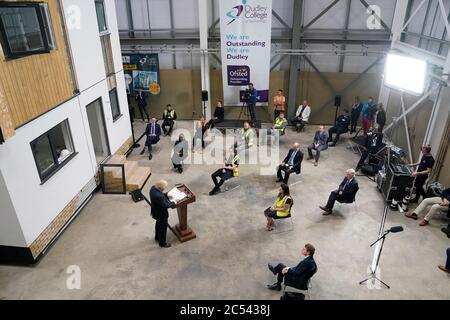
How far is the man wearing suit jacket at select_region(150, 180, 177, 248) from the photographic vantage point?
20.1 ft

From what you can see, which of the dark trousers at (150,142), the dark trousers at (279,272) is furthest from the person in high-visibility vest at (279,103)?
the dark trousers at (279,272)

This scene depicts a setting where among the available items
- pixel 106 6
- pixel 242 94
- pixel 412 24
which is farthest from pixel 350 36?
pixel 106 6

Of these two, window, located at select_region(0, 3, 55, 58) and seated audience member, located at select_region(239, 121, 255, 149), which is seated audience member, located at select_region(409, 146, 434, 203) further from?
window, located at select_region(0, 3, 55, 58)

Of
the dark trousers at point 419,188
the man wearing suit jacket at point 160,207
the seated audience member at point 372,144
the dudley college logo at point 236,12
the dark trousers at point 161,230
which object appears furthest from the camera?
the dudley college logo at point 236,12

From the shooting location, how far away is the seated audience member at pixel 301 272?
513cm

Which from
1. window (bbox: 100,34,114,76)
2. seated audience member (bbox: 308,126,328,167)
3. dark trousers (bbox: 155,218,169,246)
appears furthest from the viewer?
seated audience member (bbox: 308,126,328,167)

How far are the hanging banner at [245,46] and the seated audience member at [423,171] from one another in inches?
232

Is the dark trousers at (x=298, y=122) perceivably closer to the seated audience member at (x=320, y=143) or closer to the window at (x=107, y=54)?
the seated audience member at (x=320, y=143)

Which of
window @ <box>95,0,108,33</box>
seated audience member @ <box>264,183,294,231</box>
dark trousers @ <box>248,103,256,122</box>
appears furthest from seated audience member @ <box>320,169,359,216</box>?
window @ <box>95,0,108,33</box>

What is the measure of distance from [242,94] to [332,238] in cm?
684

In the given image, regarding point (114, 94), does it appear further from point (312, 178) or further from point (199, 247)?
point (312, 178)

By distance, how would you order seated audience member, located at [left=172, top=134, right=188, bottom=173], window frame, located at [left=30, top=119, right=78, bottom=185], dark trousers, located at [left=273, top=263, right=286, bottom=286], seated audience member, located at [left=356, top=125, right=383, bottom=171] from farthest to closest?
1. seated audience member, located at [left=172, top=134, right=188, bottom=173]
2. seated audience member, located at [left=356, top=125, right=383, bottom=171]
3. window frame, located at [left=30, top=119, right=78, bottom=185]
4. dark trousers, located at [left=273, top=263, right=286, bottom=286]

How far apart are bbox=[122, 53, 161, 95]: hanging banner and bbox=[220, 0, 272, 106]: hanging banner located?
2.97 m

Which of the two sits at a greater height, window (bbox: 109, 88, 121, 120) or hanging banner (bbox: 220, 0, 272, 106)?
hanging banner (bbox: 220, 0, 272, 106)
